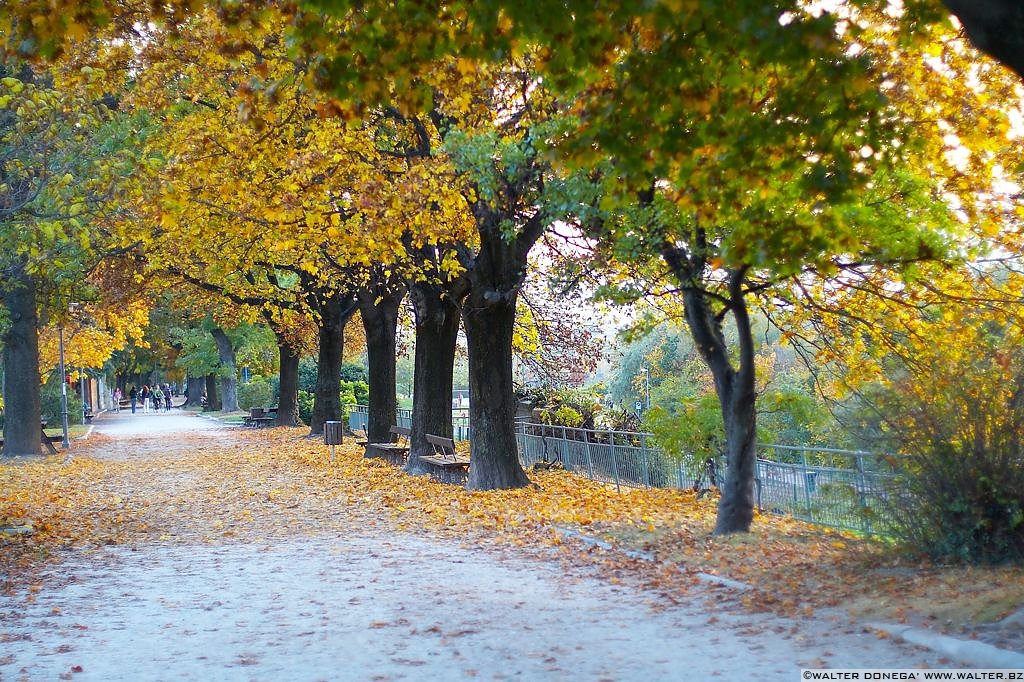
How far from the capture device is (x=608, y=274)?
15.5 m

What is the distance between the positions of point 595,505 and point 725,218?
6.67 meters

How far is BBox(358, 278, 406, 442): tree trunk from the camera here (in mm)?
25188

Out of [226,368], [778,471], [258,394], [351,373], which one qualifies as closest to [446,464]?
[778,471]

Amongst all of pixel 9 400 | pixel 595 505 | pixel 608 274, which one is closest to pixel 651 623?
pixel 595 505

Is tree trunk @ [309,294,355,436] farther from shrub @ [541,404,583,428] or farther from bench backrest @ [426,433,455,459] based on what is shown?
bench backrest @ [426,433,455,459]

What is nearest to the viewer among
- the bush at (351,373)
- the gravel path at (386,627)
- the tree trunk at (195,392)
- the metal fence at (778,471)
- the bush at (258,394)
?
the gravel path at (386,627)

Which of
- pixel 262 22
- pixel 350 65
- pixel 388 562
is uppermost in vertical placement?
pixel 262 22

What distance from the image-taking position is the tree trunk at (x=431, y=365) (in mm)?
20281

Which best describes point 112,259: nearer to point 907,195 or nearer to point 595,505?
point 595,505

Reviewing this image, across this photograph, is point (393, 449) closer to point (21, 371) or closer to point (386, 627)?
point (21, 371)

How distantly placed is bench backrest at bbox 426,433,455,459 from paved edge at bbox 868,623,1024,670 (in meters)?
12.7

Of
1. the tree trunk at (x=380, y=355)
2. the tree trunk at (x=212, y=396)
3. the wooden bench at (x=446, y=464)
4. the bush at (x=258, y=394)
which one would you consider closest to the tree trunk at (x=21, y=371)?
the tree trunk at (x=380, y=355)

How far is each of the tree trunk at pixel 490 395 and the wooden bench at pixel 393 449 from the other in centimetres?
561

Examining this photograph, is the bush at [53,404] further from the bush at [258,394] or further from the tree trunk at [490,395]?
the tree trunk at [490,395]
